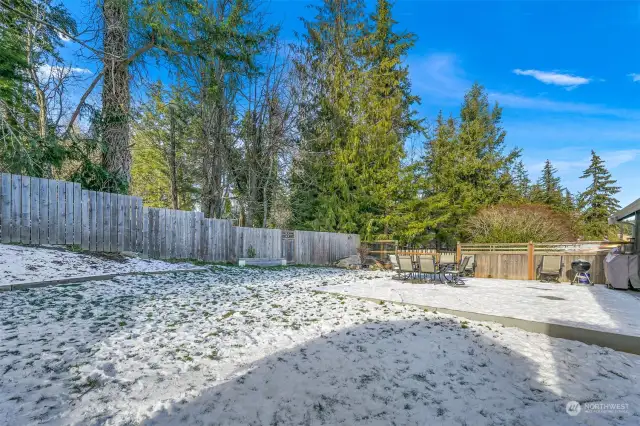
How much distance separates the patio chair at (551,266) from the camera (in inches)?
320

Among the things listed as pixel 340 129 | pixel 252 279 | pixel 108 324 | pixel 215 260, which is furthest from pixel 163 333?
pixel 340 129

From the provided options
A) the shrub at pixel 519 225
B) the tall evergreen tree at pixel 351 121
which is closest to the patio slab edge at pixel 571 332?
the shrub at pixel 519 225

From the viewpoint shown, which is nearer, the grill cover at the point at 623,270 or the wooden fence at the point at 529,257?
the grill cover at the point at 623,270

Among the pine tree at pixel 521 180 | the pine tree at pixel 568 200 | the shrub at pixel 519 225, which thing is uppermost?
the pine tree at pixel 521 180

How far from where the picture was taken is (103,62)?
24.2ft

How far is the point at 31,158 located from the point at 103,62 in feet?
9.72

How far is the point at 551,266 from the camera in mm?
8219

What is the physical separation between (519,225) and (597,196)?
1855cm

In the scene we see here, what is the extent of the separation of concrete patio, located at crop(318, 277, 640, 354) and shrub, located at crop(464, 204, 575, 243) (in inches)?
216

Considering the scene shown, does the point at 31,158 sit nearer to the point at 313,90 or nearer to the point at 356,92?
the point at 313,90

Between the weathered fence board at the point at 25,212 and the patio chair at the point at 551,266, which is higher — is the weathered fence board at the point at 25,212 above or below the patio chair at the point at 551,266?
above

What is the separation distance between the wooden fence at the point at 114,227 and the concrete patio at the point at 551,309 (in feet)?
17.1

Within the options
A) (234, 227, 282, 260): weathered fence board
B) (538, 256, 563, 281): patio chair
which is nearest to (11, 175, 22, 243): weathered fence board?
(234, 227, 282, 260): weathered fence board

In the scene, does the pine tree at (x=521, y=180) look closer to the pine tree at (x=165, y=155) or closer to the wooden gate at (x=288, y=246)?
the wooden gate at (x=288, y=246)
